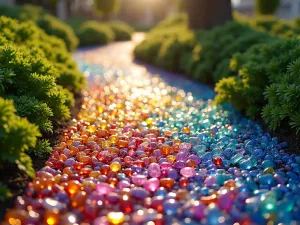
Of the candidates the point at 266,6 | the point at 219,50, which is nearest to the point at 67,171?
the point at 219,50

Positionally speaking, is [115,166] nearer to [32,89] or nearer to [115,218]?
[115,218]

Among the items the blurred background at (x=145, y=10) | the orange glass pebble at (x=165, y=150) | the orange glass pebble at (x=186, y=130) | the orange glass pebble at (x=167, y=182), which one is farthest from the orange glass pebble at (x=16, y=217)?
the blurred background at (x=145, y=10)

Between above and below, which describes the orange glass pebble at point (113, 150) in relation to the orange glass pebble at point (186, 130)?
below

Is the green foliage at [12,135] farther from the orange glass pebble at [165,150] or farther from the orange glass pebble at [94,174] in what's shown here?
the orange glass pebble at [165,150]

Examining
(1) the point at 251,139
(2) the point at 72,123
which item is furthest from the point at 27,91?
(1) the point at 251,139

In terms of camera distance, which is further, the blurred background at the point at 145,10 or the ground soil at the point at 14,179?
the blurred background at the point at 145,10

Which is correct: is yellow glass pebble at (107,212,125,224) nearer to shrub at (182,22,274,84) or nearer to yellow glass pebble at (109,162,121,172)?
yellow glass pebble at (109,162,121,172)
